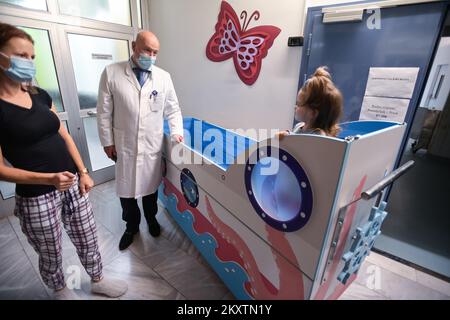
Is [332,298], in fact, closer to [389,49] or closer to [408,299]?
[408,299]

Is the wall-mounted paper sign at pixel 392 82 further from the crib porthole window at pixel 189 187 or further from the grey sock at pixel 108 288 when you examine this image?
the grey sock at pixel 108 288

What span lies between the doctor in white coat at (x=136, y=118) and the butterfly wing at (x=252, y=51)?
0.83 metres

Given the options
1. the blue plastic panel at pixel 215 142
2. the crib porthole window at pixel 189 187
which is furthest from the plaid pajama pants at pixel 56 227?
the blue plastic panel at pixel 215 142

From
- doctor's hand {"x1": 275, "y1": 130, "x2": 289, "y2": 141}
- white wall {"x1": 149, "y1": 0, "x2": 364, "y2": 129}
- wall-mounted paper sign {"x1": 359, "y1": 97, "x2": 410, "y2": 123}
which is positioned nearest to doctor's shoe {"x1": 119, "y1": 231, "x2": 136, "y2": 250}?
white wall {"x1": 149, "y1": 0, "x2": 364, "y2": 129}

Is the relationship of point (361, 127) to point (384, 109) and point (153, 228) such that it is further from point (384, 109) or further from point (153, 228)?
point (153, 228)

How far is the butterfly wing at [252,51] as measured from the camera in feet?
6.47

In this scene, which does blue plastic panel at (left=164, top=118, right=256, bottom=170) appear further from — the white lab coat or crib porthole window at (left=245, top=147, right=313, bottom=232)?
crib porthole window at (left=245, top=147, right=313, bottom=232)

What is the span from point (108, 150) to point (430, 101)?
16.2 ft

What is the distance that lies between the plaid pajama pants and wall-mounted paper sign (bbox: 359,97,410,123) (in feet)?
6.24

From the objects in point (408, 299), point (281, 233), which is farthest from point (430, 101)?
point (281, 233)

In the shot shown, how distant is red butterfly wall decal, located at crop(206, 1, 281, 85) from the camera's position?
200cm

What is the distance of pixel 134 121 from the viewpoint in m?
1.54

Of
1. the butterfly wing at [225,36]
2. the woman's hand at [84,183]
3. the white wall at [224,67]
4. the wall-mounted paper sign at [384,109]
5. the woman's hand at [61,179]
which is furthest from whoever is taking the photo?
the butterfly wing at [225,36]

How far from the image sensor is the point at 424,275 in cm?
166
